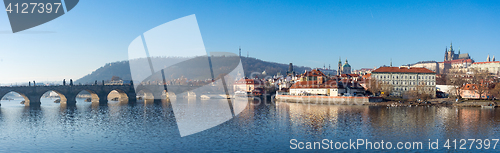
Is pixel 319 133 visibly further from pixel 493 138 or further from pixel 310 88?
pixel 310 88

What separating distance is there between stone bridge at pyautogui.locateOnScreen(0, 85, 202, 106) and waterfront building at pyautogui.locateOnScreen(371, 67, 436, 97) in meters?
57.6

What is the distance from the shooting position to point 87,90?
280 ft

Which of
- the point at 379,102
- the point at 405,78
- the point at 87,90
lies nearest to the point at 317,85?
the point at 379,102

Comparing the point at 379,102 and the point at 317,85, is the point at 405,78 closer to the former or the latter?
the point at 317,85

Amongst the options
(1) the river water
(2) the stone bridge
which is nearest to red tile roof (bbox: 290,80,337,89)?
(1) the river water

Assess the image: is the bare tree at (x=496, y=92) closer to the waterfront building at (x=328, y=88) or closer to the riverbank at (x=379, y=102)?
the riverbank at (x=379, y=102)

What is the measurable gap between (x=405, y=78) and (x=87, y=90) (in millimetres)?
74126

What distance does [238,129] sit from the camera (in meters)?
32.1

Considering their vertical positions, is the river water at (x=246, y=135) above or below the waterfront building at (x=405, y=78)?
below

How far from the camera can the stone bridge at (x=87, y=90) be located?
249 ft

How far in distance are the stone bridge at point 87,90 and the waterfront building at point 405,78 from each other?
57.6m

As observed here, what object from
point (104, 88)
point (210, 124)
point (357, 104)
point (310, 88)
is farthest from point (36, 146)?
point (104, 88)

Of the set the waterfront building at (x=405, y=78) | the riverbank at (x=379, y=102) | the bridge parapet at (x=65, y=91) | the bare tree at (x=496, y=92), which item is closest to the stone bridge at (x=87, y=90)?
the bridge parapet at (x=65, y=91)

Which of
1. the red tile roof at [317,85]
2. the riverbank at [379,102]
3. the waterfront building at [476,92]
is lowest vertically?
the riverbank at [379,102]
